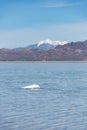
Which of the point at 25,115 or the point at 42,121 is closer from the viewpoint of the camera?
the point at 42,121

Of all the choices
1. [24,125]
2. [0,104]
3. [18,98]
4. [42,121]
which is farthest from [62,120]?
[18,98]

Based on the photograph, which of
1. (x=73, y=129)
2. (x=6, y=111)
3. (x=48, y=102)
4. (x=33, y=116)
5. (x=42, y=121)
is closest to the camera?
(x=73, y=129)

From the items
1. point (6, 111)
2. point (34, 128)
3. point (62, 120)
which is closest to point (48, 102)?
point (6, 111)

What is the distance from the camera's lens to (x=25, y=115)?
1091 inches

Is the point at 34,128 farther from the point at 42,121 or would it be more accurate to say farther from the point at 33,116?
the point at 33,116

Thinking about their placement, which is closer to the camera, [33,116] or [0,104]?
[33,116]

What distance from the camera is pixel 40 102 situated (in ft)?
116

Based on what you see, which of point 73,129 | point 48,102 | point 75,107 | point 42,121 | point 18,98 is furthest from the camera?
point 18,98

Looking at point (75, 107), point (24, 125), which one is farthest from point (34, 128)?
point (75, 107)

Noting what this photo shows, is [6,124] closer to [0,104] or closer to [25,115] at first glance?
[25,115]

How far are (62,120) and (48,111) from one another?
3.96 metres

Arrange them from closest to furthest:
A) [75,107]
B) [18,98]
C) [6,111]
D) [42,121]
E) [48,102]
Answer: [42,121] → [6,111] → [75,107] → [48,102] → [18,98]

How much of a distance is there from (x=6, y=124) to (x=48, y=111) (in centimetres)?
616

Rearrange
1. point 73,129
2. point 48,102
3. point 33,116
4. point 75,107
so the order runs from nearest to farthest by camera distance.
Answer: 1. point 73,129
2. point 33,116
3. point 75,107
4. point 48,102
